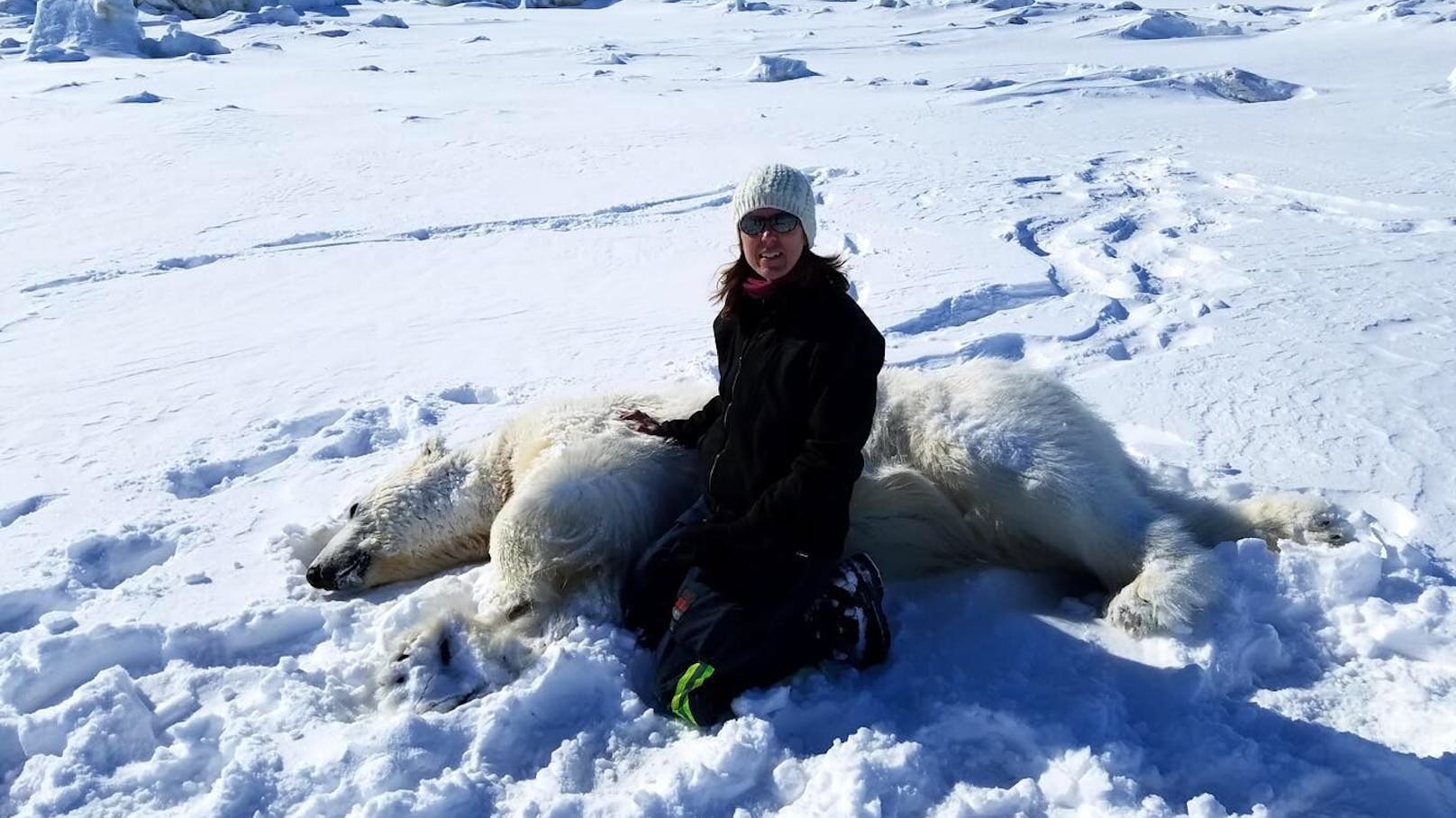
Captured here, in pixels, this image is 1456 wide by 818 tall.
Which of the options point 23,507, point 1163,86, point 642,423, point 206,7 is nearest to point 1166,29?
point 1163,86

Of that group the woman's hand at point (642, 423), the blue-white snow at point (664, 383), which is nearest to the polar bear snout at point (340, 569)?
the blue-white snow at point (664, 383)

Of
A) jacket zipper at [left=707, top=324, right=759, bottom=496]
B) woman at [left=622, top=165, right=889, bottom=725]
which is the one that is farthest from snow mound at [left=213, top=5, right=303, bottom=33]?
woman at [left=622, top=165, right=889, bottom=725]

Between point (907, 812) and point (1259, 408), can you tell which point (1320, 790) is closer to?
point (907, 812)

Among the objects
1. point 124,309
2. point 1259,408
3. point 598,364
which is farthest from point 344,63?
point 1259,408

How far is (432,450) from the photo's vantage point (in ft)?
12.6

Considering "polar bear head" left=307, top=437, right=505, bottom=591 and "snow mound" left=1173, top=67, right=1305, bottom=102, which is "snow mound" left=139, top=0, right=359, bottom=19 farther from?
"polar bear head" left=307, top=437, right=505, bottom=591

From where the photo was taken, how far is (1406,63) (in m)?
18.2

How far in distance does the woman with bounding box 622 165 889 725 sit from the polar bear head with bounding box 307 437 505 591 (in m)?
0.97

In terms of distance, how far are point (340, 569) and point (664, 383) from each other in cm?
225

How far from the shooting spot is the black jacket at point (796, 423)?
2598mm

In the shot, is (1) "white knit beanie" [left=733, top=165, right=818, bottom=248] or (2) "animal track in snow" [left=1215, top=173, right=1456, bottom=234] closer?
(1) "white knit beanie" [left=733, top=165, right=818, bottom=248]

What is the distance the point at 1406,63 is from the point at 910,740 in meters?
20.9

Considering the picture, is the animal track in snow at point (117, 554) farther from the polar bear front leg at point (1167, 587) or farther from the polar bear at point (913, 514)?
the polar bear front leg at point (1167, 587)

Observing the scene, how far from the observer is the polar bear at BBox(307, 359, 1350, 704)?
9.84 ft
